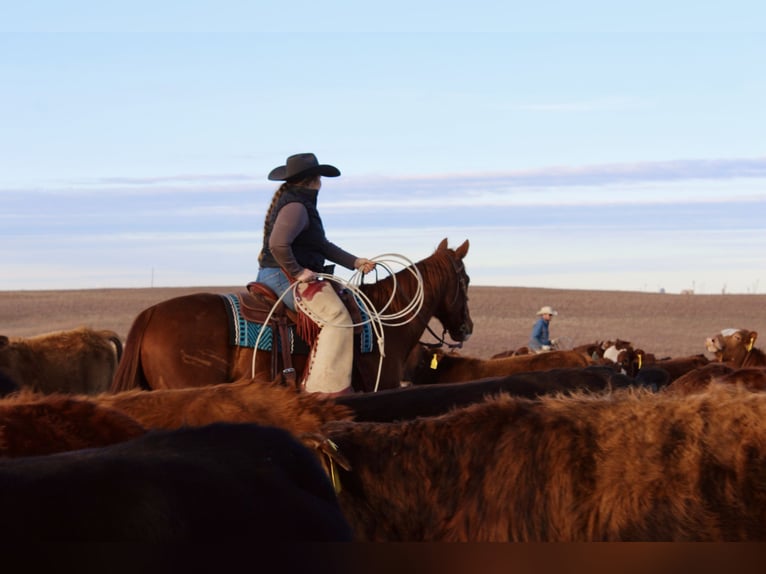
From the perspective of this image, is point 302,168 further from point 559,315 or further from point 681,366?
point 559,315

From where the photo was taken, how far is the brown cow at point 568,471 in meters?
3.65

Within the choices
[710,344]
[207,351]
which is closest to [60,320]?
[710,344]

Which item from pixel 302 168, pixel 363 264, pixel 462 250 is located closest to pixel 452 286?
pixel 462 250

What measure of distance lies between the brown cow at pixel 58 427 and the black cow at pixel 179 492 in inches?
28.1

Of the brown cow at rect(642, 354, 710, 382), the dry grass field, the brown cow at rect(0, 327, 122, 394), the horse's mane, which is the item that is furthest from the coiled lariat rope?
the dry grass field

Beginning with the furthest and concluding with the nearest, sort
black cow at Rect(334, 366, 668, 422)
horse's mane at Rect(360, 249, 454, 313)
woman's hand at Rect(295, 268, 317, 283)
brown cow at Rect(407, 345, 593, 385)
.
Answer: brown cow at Rect(407, 345, 593, 385) → horse's mane at Rect(360, 249, 454, 313) → woman's hand at Rect(295, 268, 317, 283) → black cow at Rect(334, 366, 668, 422)

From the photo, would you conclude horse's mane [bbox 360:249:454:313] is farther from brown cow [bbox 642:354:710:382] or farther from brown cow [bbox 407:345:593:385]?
brown cow [bbox 642:354:710:382]

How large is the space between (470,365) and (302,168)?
5041 millimetres

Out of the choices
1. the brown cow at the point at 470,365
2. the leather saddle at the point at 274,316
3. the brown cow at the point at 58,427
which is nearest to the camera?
the brown cow at the point at 58,427

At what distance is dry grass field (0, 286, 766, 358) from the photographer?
144 feet

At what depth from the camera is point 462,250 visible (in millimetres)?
11078

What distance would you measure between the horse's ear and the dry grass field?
24475mm

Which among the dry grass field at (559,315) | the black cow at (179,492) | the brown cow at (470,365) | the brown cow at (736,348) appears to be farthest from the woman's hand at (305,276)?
the dry grass field at (559,315)

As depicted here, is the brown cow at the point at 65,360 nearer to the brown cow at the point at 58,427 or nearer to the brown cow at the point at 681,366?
the brown cow at the point at 681,366
